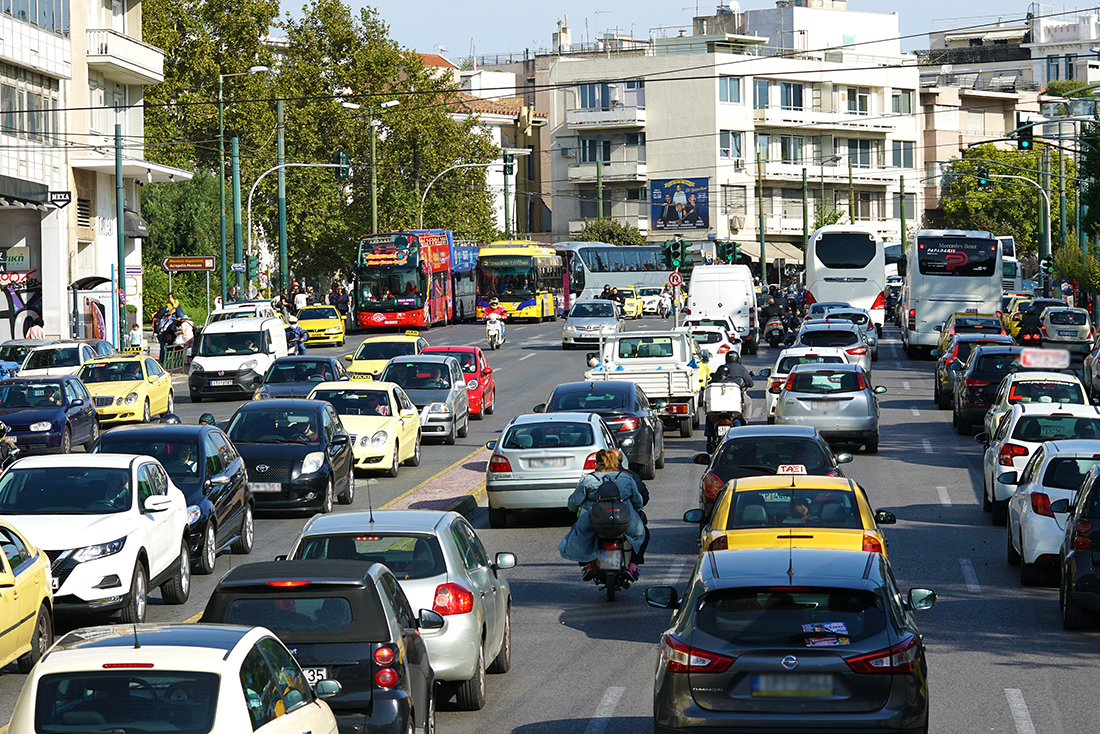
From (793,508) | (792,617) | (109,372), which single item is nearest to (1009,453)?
(793,508)

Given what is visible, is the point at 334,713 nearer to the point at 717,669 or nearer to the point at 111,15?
the point at 717,669

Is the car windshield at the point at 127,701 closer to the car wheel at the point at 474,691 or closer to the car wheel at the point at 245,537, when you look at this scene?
the car wheel at the point at 474,691

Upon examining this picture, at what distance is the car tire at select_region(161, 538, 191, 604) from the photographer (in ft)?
49.8

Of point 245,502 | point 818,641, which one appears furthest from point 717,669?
point 245,502

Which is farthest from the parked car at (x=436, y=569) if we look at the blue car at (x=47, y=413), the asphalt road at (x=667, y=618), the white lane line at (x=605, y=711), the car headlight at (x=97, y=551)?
the blue car at (x=47, y=413)

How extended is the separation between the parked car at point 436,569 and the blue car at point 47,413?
17446 millimetres

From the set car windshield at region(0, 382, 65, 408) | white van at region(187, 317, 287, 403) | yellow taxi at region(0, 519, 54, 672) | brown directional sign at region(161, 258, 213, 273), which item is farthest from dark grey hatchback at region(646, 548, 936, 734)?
brown directional sign at region(161, 258, 213, 273)

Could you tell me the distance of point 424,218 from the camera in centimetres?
8838

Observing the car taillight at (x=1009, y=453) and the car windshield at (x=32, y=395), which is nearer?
the car taillight at (x=1009, y=453)

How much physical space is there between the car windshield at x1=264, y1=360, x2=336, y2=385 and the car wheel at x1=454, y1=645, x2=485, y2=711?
20.8 metres

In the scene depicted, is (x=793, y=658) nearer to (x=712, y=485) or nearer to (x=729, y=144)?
(x=712, y=485)

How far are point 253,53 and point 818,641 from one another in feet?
244

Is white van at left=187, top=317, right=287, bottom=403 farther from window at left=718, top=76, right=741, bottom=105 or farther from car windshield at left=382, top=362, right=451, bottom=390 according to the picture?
window at left=718, top=76, right=741, bottom=105

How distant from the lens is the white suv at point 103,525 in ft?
44.6
